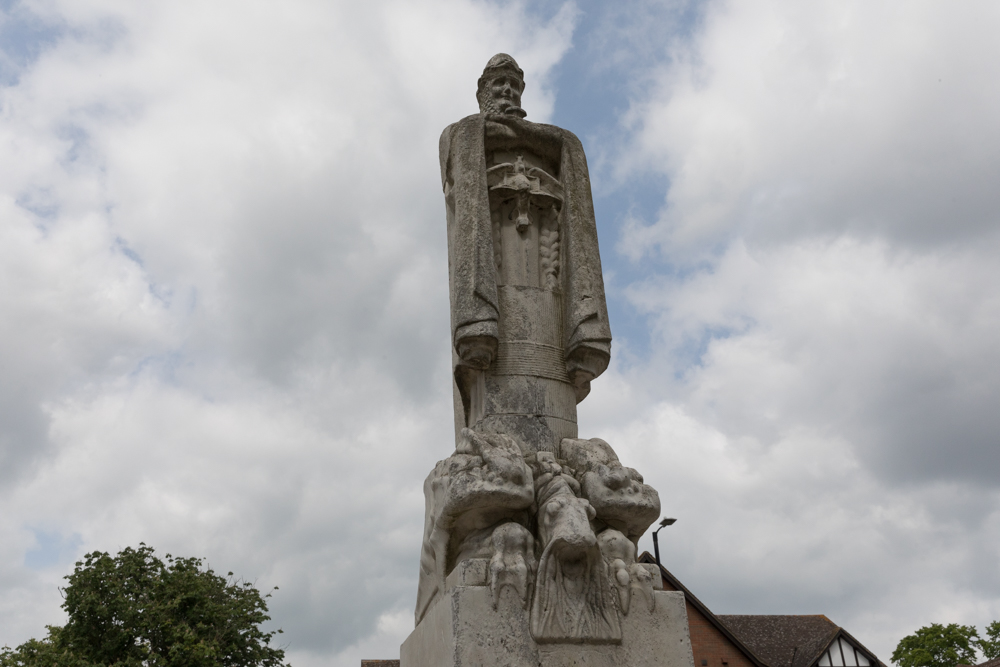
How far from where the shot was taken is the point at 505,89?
746 centimetres

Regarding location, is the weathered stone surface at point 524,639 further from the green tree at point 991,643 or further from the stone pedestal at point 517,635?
the green tree at point 991,643

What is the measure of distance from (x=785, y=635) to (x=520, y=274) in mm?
30471

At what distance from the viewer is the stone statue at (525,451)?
4789mm

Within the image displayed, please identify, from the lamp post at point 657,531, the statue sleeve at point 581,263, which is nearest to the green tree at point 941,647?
the lamp post at point 657,531

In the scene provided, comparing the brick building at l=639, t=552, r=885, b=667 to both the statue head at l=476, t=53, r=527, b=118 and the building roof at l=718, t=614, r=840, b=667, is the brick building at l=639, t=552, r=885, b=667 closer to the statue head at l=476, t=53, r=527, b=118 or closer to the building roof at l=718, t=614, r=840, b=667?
the building roof at l=718, t=614, r=840, b=667

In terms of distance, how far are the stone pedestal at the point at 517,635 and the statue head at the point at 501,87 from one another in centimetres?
412

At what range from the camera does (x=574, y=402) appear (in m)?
6.31

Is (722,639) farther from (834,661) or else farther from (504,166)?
(504,166)

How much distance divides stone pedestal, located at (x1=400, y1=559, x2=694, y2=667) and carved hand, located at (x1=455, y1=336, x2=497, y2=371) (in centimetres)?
157

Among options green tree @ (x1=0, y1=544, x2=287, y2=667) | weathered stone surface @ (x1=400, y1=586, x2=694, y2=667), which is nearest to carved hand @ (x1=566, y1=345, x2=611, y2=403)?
weathered stone surface @ (x1=400, y1=586, x2=694, y2=667)

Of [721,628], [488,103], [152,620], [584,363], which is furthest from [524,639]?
[721,628]

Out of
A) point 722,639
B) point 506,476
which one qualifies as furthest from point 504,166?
point 722,639

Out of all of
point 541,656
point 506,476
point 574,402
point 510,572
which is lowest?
point 541,656

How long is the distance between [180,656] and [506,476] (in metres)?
18.2
